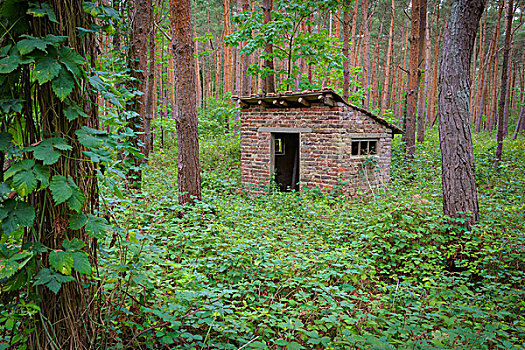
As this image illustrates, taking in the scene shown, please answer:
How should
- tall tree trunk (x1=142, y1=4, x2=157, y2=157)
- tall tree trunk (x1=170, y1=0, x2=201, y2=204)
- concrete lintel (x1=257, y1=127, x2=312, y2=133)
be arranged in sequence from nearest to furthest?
tall tree trunk (x1=170, y1=0, x2=201, y2=204) → tall tree trunk (x1=142, y1=4, x2=157, y2=157) → concrete lintel (x1=257, y1=127, x2=312, y2=133)

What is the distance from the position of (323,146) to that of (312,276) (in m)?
5.68

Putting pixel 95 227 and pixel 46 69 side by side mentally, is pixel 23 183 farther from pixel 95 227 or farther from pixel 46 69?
pixel 46 69

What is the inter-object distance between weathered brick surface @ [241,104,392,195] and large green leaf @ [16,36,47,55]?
7959 millimetres

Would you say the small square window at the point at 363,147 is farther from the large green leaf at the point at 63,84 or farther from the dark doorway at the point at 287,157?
the large green leaf at the point at 63,84

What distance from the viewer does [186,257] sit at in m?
4.16

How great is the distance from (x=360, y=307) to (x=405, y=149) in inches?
459

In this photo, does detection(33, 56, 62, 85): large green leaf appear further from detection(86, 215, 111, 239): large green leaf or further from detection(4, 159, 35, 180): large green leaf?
detection(86, 215, 111, 239): large green leaf

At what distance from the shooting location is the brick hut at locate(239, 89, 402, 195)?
903cm

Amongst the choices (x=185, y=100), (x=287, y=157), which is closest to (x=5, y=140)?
(x=185, y=100)

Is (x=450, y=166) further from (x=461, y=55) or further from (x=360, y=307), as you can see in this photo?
(x=360, y=307)

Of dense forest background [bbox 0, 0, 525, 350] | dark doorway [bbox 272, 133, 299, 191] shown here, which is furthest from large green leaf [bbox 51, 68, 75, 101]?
dark doorway [bbox 272, 133, 299, 191]

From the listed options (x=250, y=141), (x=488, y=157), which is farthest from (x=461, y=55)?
(x=488, y=157)

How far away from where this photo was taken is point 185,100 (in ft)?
19.4

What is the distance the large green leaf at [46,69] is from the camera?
166 cm
